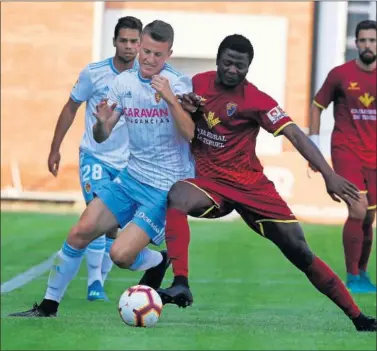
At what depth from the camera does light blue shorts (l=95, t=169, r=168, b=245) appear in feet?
33.2

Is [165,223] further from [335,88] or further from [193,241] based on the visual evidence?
[193,241]

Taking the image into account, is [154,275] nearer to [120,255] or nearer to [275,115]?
[120,255]

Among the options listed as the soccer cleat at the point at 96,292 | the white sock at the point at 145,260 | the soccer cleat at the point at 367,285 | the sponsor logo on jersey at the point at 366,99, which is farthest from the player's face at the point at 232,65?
the soccer cleat at the point at 367,285

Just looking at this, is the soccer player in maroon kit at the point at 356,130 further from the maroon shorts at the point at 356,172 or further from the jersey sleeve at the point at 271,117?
the jersey sleeve at the point at 271,117

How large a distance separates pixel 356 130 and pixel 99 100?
9.44 feet

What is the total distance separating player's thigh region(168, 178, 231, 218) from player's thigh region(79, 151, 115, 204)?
2.47 m

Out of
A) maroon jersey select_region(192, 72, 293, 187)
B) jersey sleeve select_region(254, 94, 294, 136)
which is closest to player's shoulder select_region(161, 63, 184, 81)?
maroon jersey select_region(192, 72, 293, 187)

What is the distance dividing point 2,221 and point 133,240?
12221mm

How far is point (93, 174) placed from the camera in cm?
1214

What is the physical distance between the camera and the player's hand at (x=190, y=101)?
378 inches

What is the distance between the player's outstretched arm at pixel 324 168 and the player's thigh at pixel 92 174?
2.80m

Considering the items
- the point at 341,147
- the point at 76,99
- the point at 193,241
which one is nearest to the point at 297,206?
the point at 193,241

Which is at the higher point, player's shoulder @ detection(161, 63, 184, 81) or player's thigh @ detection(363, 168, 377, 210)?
player's shoulder @ detection(161, 63, 184, 81)

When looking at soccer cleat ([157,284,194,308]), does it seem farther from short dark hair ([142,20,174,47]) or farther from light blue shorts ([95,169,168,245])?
short dark hair ([142,20,174,47])
